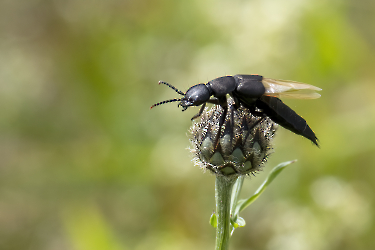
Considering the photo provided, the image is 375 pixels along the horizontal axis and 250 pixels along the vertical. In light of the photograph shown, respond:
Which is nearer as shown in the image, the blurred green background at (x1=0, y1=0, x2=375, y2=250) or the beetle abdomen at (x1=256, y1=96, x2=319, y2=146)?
the beetle abdomen at (x1=256, y1=96, x2=319, y2=146)

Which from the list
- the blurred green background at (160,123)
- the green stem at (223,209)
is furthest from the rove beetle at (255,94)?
the blurred green background at (160,123)

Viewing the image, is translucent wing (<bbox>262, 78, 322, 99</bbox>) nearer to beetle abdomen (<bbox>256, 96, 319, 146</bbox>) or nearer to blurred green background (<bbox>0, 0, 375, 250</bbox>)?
beetle abdomen (<bbox>256, 96, 319, 146</bbox>)

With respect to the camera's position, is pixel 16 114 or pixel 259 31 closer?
pixel 259 31

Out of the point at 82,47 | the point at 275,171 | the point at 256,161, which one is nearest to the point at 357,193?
the point at 275,171

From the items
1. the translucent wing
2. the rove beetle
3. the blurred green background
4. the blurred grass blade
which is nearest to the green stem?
the blurred grass blade

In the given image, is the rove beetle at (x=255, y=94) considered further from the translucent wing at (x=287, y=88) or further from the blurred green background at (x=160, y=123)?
the blurred green background at (x=160, y=123)

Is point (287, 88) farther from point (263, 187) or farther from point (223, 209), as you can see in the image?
point (223, 209)

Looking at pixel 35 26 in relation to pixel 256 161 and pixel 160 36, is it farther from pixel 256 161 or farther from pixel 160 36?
pixel 256 161
